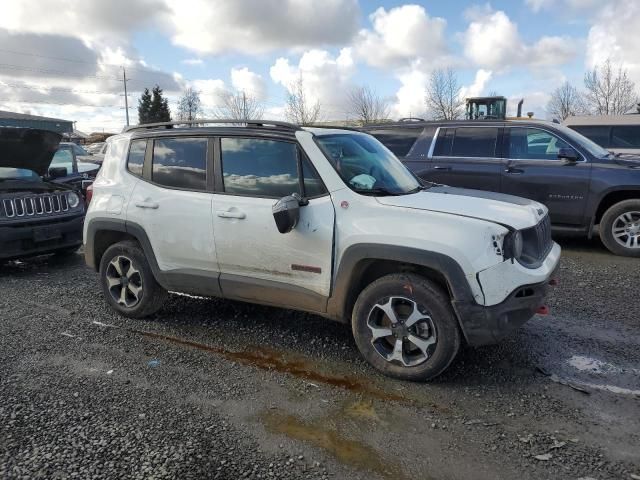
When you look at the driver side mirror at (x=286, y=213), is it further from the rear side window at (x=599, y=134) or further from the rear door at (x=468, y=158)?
the rear side window at (x=599, y=134)

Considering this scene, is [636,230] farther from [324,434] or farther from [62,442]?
[62,442]

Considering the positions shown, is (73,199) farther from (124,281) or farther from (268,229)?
(268,229)

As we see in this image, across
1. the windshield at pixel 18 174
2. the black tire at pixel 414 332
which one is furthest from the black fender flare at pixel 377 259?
the windshield at pixel 18 174

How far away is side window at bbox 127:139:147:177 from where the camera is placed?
4836mm

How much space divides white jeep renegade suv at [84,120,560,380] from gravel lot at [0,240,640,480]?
0.41m

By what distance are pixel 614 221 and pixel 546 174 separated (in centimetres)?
113

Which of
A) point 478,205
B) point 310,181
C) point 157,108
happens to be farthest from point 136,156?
point 157,108

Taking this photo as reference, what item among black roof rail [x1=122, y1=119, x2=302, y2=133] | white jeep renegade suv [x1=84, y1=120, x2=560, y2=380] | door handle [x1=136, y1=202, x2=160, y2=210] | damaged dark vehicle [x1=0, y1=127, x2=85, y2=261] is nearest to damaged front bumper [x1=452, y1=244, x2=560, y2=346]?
white jeep renegade suv [x1=84, y1=120, x2=560, y2=380]

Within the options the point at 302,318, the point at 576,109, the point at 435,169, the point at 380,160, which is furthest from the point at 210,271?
the point at 576,109

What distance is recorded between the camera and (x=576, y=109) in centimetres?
4122

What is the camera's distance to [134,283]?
4.97 m

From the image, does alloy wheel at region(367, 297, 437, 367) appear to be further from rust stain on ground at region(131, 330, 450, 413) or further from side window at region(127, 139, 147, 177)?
side window at region(127, 139, 147, 177)

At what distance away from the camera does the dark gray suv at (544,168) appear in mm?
7285

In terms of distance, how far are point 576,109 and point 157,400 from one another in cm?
4502
